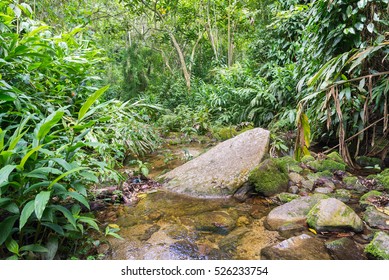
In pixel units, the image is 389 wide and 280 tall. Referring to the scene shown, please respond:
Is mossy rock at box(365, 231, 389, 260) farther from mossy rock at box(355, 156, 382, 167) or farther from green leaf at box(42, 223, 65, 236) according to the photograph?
mossy rock at box(355, 156, 382, 167)

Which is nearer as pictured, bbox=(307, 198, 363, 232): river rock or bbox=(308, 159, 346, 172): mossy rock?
bbox=(307, 198, 363, 232): river rock

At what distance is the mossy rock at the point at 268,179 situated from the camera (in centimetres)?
246

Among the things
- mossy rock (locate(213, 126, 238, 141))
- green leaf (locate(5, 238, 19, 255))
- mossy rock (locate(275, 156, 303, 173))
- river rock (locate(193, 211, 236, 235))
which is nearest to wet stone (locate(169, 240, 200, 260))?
river rock (locate(193, 211, 236, 235))

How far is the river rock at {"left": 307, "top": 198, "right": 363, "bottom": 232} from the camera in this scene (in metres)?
1.77

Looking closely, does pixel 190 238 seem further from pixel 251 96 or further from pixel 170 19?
pixel 170 19

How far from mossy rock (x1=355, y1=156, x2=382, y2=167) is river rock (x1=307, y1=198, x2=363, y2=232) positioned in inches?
69.3

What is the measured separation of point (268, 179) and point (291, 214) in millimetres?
550

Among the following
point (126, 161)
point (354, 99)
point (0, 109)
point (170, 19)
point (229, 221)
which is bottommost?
point (126, 161)

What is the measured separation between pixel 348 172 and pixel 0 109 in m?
3.50

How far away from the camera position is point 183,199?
8.02 feet

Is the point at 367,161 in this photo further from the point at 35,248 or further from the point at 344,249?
the point at 35,248

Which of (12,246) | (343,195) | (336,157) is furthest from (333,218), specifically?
(12,246)

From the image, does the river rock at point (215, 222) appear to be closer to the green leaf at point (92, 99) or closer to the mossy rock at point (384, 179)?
the green leaf at point (92, 99)
